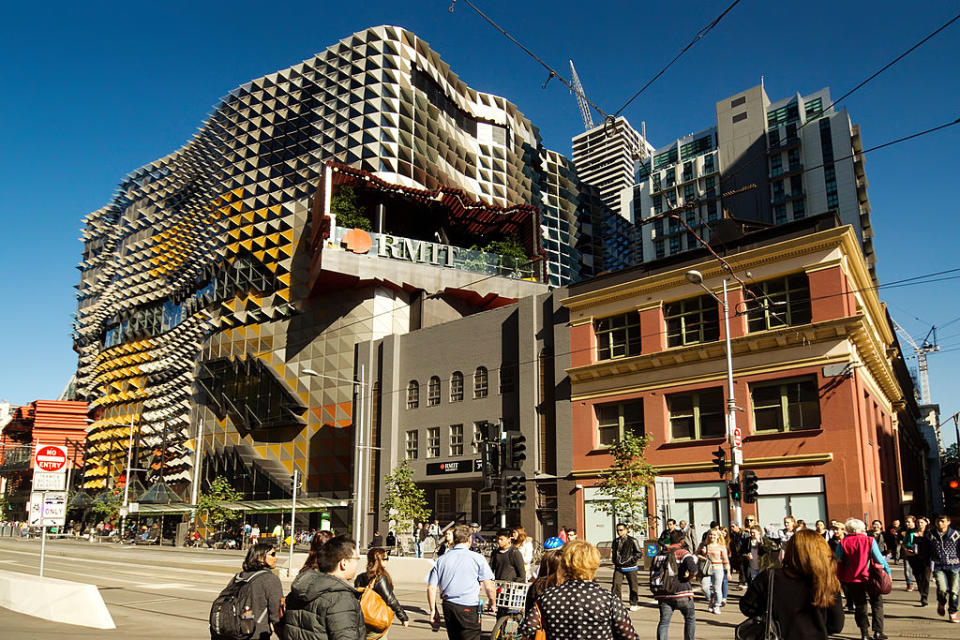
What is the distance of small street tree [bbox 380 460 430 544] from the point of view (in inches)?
1748

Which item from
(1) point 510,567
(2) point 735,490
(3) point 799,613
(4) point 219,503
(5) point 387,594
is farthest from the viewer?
(4) point 219,503

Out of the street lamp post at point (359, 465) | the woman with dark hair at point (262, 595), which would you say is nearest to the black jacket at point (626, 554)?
the woman with dark hair at point (262, 595)

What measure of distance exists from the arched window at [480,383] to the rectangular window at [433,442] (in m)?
3.67

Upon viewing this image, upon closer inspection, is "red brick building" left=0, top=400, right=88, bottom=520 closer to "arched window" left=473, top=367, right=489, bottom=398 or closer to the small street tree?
the small street tree

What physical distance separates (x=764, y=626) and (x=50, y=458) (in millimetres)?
17913

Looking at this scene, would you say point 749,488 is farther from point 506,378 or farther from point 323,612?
point 323,612

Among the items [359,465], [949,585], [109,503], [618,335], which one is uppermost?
[618,335]

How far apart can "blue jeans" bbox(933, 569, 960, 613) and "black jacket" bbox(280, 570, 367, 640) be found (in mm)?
13350

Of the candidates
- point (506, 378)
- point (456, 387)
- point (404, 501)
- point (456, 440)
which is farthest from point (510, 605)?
point (456, 387)

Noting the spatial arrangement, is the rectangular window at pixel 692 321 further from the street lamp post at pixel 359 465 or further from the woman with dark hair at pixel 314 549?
the woman with dark hair at pixel 314 549

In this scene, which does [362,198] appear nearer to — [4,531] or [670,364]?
[670,364]

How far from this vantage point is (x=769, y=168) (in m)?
108

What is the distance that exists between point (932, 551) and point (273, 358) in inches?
1996

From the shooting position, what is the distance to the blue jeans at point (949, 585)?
15055mm
